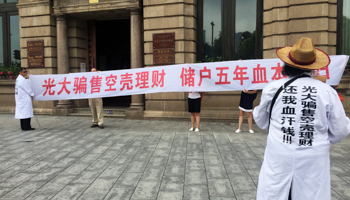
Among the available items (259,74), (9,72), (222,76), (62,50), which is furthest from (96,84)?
(9,72)

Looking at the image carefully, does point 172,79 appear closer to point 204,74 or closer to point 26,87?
point 204,74

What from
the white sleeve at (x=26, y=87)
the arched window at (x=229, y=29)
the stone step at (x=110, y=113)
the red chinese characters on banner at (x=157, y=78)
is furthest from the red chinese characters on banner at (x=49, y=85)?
the arched window at (x=229, y=29)

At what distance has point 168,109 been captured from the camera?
10406mm

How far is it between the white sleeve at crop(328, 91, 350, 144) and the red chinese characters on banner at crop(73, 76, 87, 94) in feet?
24.9

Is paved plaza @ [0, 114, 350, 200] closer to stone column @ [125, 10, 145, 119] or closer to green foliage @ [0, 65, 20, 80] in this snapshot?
stone column @ [125, 10, 145, 119]

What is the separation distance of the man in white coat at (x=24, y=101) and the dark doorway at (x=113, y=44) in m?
8.59

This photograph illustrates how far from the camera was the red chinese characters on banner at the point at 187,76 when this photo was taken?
788cm

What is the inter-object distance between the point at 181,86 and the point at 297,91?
5.77 metres

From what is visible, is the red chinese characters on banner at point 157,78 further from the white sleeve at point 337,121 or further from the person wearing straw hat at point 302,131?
the white sleeve at point 337,121

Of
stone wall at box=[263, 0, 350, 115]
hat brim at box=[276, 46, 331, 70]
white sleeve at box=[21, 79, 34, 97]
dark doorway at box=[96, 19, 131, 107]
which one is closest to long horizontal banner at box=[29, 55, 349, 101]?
white sleeve at box=[21, 79, 34, 97]

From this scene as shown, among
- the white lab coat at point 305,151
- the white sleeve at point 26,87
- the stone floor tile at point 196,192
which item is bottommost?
the stone floor tile at point 196,192

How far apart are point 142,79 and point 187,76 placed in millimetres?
1440

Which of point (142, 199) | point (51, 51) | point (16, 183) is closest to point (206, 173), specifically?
point (142, 199)

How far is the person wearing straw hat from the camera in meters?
2.16
